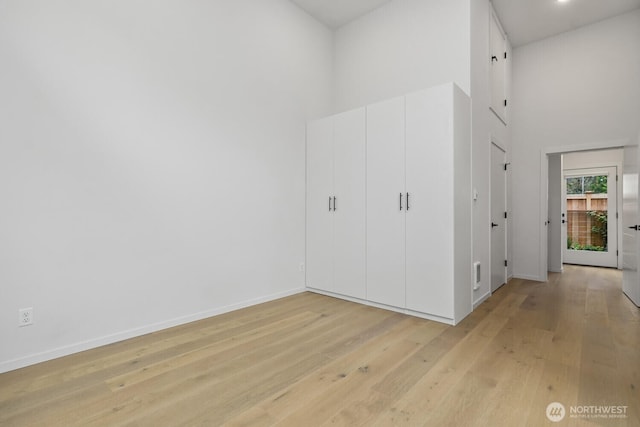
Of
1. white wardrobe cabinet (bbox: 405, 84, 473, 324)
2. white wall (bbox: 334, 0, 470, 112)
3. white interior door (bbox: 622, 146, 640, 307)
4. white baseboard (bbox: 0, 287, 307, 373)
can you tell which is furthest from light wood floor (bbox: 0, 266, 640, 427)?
white wall (bbox: 334, 0, 470, 112)

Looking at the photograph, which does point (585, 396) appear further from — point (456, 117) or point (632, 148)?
point (632, 148)

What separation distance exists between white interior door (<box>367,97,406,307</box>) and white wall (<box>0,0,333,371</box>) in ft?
3.54

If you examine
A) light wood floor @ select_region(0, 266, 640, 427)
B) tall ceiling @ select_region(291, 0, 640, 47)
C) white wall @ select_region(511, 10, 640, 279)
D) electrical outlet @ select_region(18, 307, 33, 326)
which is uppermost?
tall ceiling @ select_region(291, 0, 640, 47)

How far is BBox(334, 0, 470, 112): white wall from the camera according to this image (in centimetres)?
344

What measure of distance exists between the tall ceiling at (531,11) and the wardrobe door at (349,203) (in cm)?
161

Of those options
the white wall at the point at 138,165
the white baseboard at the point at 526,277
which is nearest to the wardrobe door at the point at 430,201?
the white wall at the point at 138,165

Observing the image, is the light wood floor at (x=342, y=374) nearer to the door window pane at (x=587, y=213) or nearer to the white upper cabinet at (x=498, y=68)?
the white upper cabinet at (x=498, y=68)

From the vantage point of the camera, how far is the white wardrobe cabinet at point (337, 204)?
11.9 ft

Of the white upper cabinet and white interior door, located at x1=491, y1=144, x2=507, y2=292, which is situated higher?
the white upper cabinet

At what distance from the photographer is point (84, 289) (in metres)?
2.39

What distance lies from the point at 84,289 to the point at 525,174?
233 inches

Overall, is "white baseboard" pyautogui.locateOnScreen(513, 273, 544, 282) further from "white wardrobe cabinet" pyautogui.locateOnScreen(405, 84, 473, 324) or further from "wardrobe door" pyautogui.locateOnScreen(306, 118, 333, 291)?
"wardrobe door" pyautogui.locateOnScreen(306, 118, 333, 291)

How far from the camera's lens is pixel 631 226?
3738mm

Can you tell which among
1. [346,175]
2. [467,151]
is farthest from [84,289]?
[467,151]
